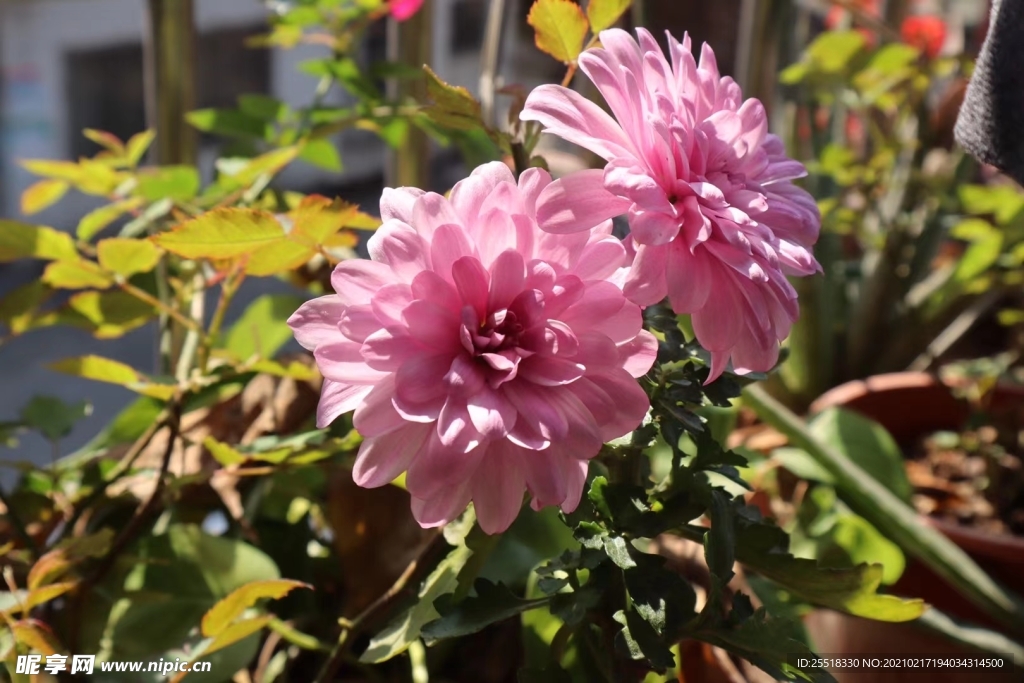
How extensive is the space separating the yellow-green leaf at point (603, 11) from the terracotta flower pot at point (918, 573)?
0.37 m

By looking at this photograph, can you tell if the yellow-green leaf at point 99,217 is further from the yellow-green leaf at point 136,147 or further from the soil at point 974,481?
the soil at point 974,481

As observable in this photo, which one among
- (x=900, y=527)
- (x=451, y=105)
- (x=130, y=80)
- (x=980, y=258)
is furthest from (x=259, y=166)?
(x=130, y=80)

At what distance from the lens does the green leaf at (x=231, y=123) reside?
0.50 m

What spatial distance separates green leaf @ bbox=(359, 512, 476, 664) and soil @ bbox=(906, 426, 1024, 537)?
430 mm

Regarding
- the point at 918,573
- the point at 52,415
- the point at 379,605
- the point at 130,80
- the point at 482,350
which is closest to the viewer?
the point at 482,350

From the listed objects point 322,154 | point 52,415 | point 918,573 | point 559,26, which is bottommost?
point 918,573

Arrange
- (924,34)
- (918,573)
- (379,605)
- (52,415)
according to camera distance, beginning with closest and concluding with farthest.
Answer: (379,605)
(52,415)
(918,573)
(924,34)

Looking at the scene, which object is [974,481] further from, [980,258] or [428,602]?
[428,602]

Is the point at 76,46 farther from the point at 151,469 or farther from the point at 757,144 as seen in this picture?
the point at 757,144

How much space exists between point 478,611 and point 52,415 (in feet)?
0.89

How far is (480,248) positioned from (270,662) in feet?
0.94

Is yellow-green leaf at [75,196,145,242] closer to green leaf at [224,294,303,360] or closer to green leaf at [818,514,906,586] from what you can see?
green leaf at [224,294,303,360]

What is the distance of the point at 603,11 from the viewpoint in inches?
11.3

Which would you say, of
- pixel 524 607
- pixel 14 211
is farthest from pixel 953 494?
pixel 14 211
